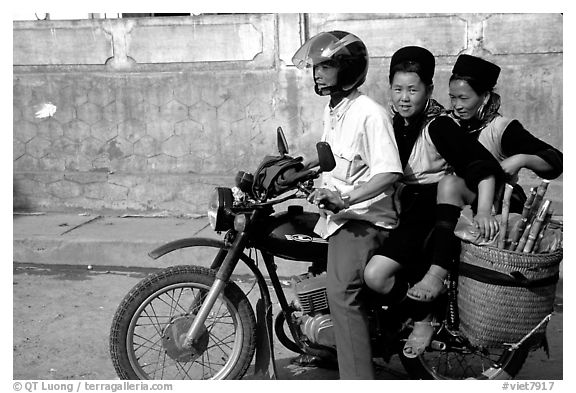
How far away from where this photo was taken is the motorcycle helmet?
10.3ft

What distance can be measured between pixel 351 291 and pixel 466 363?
3.55 ft

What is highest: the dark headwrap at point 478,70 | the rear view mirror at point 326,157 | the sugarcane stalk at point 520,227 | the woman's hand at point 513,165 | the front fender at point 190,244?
the dark headwrap at point 478,70

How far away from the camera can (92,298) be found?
17.0 feet

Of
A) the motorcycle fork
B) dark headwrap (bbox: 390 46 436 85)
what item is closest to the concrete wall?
dark headwrap (bbox: 390 46 436 85)

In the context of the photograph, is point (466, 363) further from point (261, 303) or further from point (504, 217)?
point (261, 303)

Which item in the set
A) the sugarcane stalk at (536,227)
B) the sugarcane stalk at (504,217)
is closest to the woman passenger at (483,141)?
the sugarcane stalk at (504,217)

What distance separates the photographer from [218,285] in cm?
334

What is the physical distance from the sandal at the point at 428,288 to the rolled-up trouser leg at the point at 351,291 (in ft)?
0.80

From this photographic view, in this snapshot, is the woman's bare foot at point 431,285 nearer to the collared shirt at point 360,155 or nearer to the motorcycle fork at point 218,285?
the collared shirt at point 360,155

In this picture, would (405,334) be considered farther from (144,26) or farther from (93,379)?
(144,26)

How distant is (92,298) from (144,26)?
105 inches

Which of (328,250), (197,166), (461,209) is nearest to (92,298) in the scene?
(197,166)

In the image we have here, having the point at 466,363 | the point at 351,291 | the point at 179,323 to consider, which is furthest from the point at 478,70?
the point at 179,323

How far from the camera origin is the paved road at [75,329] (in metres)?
3.95
